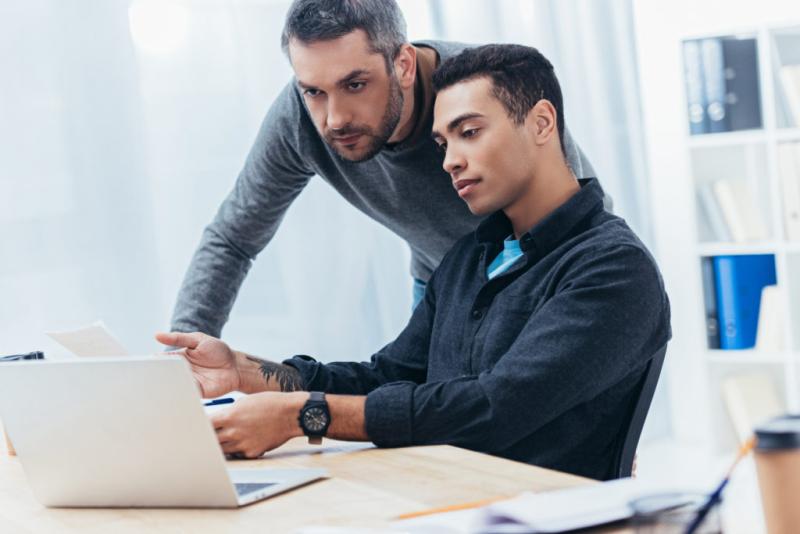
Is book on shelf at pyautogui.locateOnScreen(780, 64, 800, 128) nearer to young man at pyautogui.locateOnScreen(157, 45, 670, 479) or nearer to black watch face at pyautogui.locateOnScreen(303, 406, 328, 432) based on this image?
young man at pyautogui.locateOnScreen(157, 45, 670, 479)

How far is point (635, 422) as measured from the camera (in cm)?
153

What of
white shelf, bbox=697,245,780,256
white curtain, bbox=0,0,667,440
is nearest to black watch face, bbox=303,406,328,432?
white curtain, bbox=0,0,667,440

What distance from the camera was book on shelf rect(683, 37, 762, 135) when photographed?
3479mm

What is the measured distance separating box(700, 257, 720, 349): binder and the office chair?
2.14m

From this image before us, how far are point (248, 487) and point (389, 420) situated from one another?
281 millimetres

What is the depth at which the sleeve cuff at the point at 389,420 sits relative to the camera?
57.8 inches

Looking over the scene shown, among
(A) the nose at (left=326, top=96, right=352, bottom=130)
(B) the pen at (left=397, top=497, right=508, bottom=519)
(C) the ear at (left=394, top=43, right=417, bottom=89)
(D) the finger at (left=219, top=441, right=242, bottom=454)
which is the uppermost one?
(C) the ear at (left=394, top=43, right=417, bottom=89)

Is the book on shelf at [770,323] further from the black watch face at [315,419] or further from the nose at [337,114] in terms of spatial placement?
the black watch face at [315,419]

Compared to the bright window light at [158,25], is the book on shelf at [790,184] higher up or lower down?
lower down

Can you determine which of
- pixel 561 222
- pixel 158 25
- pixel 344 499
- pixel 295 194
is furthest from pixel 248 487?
pixel 158 25

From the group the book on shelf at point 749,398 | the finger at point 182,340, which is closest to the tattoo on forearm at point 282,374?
the finger at point 182,340

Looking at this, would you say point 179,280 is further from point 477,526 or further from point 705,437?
point 705,437

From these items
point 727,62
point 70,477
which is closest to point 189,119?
point 70,477

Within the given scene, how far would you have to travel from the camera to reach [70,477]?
4.09ft
